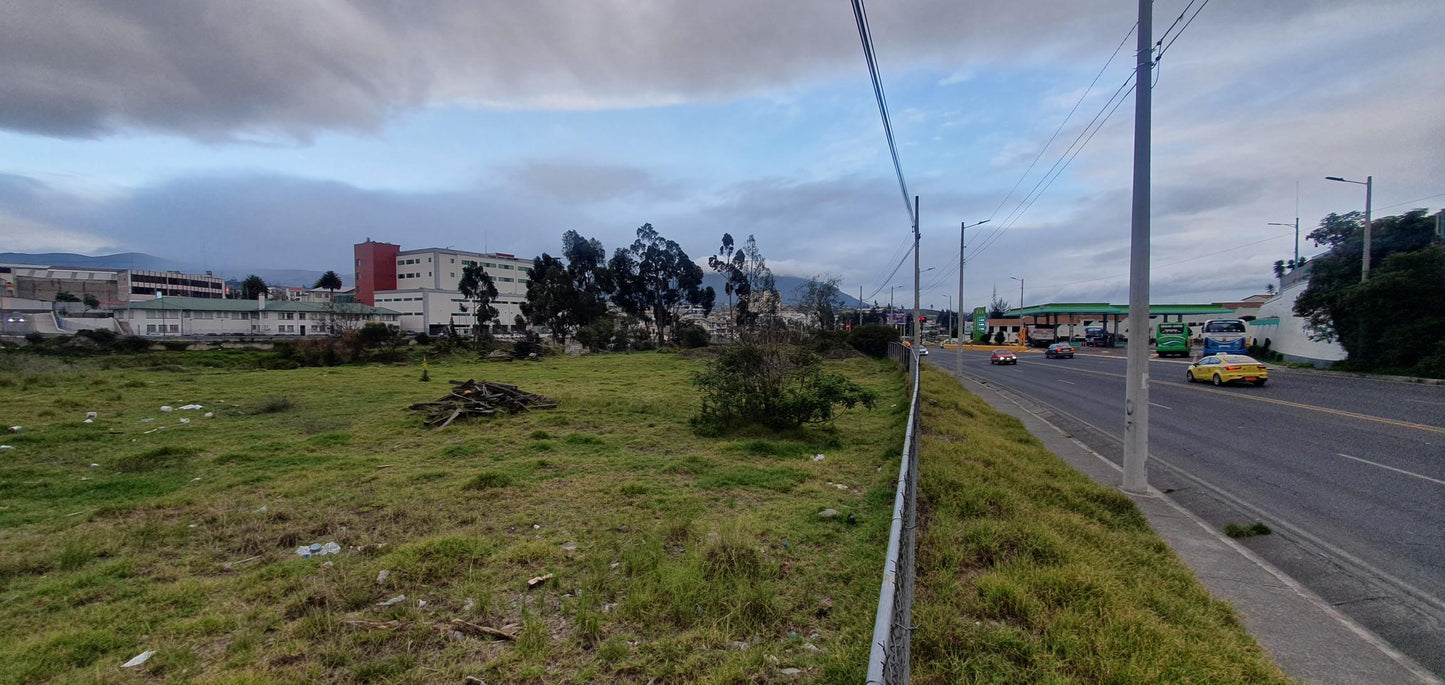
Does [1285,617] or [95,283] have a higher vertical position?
[95,283]

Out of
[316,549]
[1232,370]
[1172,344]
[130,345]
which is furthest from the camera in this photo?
[1172,344]

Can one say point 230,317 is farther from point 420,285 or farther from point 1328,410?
point 1328,410

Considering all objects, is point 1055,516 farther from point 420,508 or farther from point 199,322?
point 199,322

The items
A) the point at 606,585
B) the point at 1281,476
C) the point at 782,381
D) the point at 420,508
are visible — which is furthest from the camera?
the point at 782,381

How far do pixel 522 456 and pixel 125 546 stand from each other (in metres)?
4.97

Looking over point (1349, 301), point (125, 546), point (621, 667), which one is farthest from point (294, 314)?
point (1349, 301)

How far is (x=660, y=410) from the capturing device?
50.2 ft

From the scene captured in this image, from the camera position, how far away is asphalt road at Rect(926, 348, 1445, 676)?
5074 millimetres

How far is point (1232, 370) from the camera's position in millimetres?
20656

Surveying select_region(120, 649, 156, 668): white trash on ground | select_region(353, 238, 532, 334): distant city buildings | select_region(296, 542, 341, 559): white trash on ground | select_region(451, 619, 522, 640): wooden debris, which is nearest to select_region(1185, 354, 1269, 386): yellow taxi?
select_region(451, 619, 522, 640): wooden debris

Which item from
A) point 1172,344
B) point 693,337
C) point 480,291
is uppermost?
point 480,291

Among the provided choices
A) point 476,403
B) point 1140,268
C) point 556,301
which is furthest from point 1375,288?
point 556,301

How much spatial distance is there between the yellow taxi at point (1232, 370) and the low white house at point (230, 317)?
237ft

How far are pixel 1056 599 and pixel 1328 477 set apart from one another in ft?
25.6
